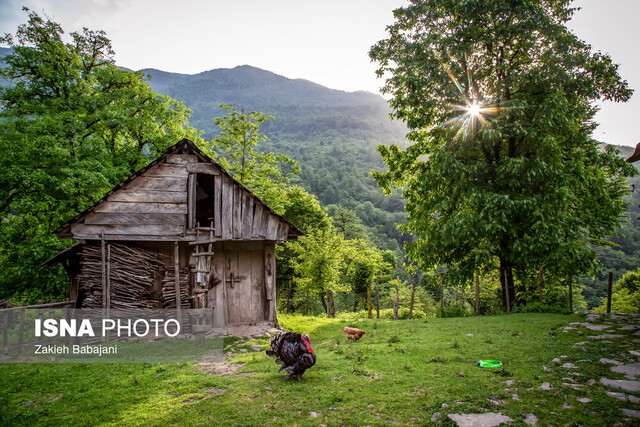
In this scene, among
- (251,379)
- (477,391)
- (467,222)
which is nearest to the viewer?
(477,391)

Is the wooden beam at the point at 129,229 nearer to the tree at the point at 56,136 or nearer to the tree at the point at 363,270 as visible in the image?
the tree at the point at 56,136

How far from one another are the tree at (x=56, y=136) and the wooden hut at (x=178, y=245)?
3895mm

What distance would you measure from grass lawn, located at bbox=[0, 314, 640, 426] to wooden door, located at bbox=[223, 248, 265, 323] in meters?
3.73

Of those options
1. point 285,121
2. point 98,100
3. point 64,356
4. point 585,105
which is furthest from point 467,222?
point 285,121

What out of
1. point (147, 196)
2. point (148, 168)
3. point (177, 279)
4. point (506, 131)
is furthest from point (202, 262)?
point (506, 131)

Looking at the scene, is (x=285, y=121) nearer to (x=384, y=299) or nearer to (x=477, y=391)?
(x=384, y=299)

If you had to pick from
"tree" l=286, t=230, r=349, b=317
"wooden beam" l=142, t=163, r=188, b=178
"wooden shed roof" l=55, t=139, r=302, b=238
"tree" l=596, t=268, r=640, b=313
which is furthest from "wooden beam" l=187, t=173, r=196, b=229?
"tree" l=596, t=268, r=640, b=313

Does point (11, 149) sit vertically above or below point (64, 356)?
above

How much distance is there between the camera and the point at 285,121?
164 m

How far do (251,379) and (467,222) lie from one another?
1042 cm

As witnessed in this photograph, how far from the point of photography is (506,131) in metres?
A: 14.9

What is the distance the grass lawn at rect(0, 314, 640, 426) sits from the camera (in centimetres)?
532

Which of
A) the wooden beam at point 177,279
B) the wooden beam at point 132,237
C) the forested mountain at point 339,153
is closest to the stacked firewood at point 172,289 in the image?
the wooden beam at point 177,279

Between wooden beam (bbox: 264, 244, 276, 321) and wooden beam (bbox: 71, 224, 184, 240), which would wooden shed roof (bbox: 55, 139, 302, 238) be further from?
wooden beam (bbox: 264, 244, 276, 321)
